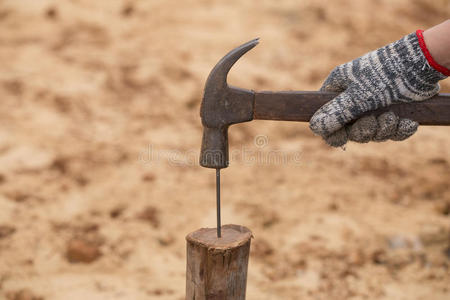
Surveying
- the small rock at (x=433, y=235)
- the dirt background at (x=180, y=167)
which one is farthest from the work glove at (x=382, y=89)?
the small rock at (x=433, y=235)

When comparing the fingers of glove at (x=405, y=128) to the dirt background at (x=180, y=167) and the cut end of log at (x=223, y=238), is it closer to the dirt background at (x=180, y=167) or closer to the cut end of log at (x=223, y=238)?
the cut end of log at (x=223, y=238)

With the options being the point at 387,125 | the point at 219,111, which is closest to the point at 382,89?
the point at 387,125

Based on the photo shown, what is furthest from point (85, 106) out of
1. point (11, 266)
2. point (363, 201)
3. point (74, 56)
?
point (363, 201)

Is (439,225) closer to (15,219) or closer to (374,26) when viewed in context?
(15,219)

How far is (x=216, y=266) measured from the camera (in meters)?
2.08

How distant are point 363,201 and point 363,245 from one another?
0.69 metres

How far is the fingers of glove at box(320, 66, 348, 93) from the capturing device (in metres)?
2.13

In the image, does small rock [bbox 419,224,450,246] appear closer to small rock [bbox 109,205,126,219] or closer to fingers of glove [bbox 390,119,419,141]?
fingers of glove [bbox 390,119,419,141]

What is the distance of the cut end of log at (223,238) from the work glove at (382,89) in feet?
2.00

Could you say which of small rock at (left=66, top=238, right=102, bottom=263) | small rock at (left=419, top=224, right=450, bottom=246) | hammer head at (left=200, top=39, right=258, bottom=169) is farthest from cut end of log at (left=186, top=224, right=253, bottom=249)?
small rock at (left=419, top=224, right=450, bottom=246)

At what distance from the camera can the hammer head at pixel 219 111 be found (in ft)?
6.79

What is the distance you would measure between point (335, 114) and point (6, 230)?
2.95 meters

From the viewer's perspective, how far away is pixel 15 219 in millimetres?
3879

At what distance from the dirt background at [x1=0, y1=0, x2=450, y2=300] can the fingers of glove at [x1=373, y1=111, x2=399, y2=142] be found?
150 centimetres
